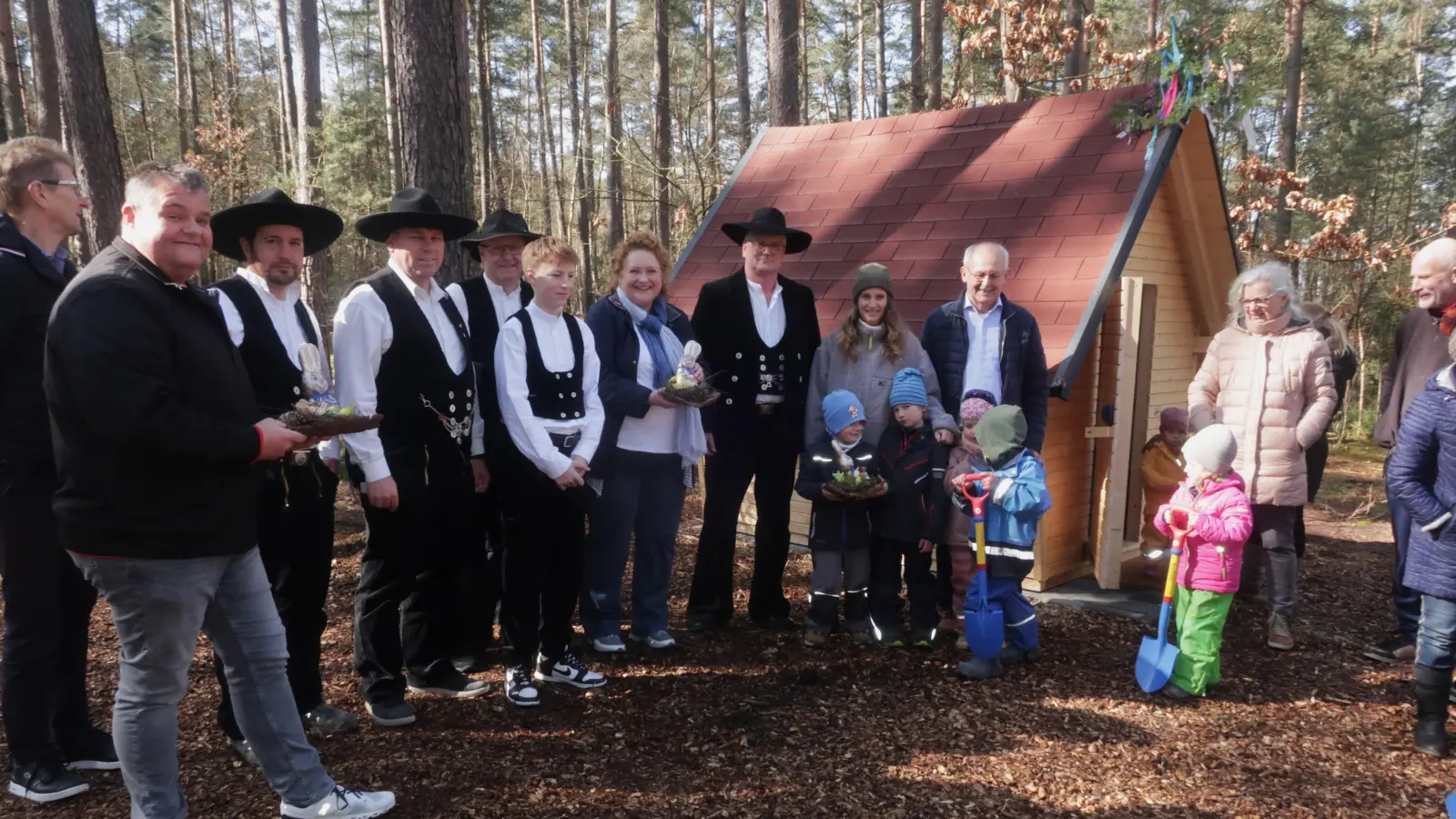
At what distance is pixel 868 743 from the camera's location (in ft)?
12.0

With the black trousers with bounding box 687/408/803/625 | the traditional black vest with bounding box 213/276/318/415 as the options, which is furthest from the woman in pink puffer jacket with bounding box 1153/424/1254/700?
the traditional black vest with bounding box 213/276/318/415

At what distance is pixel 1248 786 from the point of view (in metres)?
3.36

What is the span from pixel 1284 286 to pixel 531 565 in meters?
4.24

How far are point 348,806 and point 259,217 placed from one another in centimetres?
211

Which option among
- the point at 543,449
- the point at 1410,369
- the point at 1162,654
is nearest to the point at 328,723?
the point at 543,449

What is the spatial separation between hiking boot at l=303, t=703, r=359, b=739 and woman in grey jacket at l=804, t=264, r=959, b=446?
2.58 metres

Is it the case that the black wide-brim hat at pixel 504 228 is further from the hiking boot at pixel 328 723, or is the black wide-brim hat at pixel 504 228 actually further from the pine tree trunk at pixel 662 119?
the pine tree trunk at pixel 662 119

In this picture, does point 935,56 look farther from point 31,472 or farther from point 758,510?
point 31,472

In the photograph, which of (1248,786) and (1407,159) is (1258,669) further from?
(1407,159)

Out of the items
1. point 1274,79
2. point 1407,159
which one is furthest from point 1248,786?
point 1407,159

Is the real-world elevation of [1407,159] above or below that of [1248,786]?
above

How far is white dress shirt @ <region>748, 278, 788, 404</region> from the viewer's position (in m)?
4.74

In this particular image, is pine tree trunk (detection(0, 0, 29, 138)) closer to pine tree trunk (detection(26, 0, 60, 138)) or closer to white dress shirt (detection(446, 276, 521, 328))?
pine tree trunk (detection(26, 0, 60, 138))

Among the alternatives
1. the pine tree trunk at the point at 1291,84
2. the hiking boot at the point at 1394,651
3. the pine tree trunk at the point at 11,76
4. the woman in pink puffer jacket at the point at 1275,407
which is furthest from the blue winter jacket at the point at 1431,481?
the pine tree trunk at the point at 1291,84
